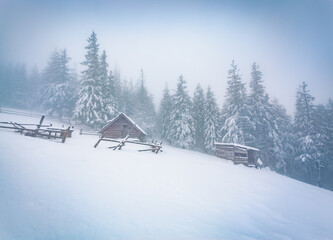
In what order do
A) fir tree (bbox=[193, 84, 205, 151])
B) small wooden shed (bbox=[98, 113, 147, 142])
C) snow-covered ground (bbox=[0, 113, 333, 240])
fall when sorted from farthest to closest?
1. fir tree (bbox=[193, 84, 205, 151])
2. small wooden shed (bbox=[98, 113, 147, 142])
3. snow-covered ground (bbox=[0, 113, 333, 240])

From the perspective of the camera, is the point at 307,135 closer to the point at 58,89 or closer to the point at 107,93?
the point at 107,93

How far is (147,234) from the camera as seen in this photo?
352 cm

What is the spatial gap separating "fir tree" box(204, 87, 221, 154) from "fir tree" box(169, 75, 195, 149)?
10.2 feet

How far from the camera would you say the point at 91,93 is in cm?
2867

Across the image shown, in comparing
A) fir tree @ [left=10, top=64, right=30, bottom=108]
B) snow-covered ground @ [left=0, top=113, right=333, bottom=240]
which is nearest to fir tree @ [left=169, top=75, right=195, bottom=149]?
snow-covered ground @ [left=0, top=113, right=333, bottom=240]

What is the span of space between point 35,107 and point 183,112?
45.3 metres

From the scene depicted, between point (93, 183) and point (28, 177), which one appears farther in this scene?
point (93, 183)

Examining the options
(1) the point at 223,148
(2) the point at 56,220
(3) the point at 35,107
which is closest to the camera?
(2) the point at 56,220

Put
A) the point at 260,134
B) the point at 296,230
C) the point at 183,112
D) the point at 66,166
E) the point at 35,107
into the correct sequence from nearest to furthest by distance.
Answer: the point at 296,230
the point at 66,166
the point at 260,134
the point at 183,112
the point at 35,107

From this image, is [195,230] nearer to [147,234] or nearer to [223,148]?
[147,234]

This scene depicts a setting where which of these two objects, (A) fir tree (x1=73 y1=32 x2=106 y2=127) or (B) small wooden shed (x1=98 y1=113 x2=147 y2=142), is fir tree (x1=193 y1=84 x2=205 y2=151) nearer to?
(B) small wooden shed (x1=98 y1=113 x2=147 y2=142)

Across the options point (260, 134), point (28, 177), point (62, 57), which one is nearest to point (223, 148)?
point (260, 134)

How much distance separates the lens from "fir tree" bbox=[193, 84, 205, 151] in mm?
37125

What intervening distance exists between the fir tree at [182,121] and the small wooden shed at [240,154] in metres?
11.5
